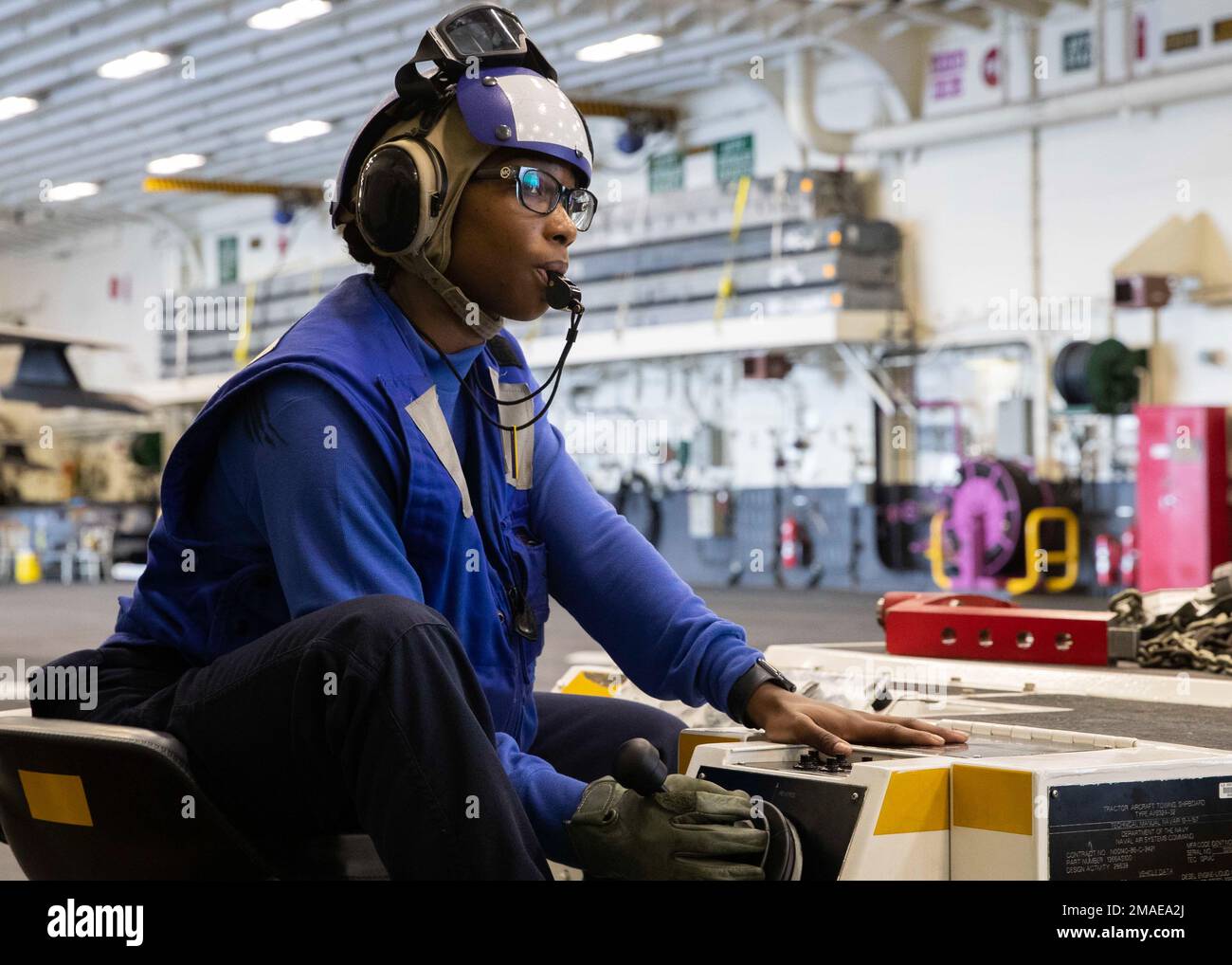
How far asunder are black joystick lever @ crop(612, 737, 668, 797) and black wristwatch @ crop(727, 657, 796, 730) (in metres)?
0.35

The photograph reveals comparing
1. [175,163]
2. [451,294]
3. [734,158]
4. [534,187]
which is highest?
[175,163]

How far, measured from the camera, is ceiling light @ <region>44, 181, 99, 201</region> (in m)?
16.4

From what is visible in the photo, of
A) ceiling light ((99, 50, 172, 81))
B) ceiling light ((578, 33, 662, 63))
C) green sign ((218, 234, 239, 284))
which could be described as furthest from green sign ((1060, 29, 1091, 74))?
green sign ((218, 234, 239, 284))

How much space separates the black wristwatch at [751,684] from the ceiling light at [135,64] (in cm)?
1103

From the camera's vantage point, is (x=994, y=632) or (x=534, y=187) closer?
(x=534, y=187)

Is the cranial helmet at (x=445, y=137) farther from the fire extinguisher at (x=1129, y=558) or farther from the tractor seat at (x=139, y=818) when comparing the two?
the fire extinguisher at (x=1129, y=558)

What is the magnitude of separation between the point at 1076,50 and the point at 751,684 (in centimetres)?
939

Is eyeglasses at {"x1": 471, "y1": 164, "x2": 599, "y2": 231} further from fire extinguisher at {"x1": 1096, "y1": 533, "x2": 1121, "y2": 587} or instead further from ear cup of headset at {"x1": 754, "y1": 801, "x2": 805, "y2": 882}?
fire extinguisher at {"x1": 1096, "y1": 533, "x2": 1121, "y2": 587}

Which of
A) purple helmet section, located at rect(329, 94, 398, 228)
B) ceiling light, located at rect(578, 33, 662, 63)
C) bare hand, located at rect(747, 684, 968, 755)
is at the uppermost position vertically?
ceiling light, located at rect(578, 33, 662, 63)

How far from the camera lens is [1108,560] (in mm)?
9586

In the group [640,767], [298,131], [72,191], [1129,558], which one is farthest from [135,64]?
[640,767]

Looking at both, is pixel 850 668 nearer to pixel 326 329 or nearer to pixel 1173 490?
pixel 326 329

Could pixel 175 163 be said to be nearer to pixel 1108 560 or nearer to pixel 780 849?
pixel 1108 560

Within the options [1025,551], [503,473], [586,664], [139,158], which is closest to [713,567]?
[1025,551]
